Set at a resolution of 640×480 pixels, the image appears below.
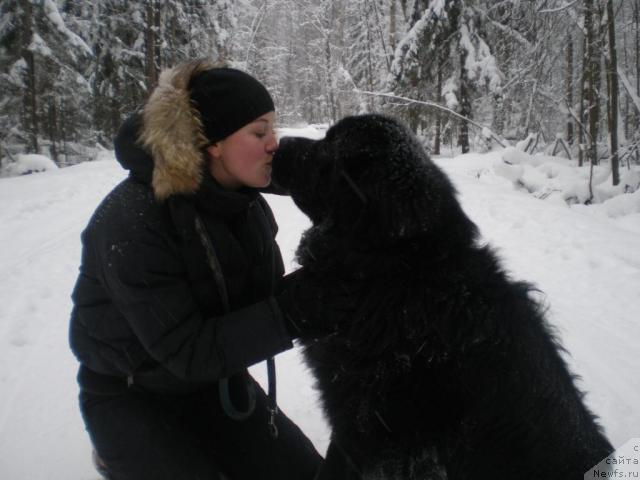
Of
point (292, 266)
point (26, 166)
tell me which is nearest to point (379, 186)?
point (292, 266)

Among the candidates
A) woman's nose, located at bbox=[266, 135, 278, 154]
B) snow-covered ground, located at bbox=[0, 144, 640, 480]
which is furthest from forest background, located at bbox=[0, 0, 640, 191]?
woman's nose, located at bbox=[266, 135, 278, 154]

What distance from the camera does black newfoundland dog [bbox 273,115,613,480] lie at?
1318 mm

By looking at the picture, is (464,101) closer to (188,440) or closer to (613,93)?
(613,93)

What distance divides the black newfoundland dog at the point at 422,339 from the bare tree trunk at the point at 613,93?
26.2ft

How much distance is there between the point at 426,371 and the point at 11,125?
17.2 meters

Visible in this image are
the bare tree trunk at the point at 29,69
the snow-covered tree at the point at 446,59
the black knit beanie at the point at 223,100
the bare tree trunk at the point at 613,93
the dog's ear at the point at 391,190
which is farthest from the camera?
the snow-covered tree at the point at 446,59

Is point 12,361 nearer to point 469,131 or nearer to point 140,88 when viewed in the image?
point 469,131

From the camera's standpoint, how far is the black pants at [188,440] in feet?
5.43

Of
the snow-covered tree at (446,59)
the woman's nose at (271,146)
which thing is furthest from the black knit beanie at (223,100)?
the snow-covered tree at (446,59)

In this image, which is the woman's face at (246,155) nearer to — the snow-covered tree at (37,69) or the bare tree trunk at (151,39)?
the snow-covered tree at (37,69)

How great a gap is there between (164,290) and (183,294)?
73mm

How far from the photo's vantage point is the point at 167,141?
1.56m

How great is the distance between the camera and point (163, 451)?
1.66 metres

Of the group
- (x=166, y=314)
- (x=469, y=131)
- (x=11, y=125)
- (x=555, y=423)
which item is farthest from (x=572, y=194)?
(x=11, y=125)
